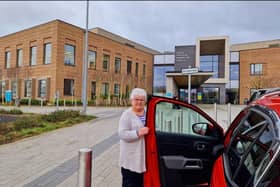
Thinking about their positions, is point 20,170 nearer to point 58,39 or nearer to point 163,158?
point 163,158

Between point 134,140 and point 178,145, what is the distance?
693mm

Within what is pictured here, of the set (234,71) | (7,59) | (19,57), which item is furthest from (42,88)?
(234,71)

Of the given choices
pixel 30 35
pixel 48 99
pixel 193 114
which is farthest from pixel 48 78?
pixel 193 114

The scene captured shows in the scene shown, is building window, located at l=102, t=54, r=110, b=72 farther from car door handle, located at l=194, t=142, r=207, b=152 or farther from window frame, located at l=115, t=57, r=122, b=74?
car door handle, located at l=194, t=142, r=207, b=152

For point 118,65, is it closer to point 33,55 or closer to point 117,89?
point 117,89

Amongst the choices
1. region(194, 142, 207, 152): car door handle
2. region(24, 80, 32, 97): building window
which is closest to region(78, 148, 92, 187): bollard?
region(194, 142, 207, 152): car door handle

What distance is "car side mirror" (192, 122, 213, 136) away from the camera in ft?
10.00

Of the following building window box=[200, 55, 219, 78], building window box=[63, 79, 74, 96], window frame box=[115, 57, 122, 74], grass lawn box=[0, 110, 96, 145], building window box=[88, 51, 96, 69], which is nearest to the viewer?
grass lawn box=[0, 110, 96, 145]

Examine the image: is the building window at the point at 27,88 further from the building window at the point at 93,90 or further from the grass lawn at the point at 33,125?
the grass lawn at the point at 33,125

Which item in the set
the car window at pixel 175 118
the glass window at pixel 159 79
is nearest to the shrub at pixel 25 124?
the car window at pixel 175 118

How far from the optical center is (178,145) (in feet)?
9.52

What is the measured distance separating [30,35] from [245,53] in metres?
34.1

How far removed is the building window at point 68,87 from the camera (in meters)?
29.7

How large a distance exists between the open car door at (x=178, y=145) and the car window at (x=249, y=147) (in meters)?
0.55
